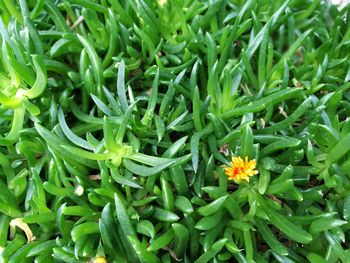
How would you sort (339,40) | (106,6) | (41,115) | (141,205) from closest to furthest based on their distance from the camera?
1. (141,205)
2. (41,115)
3. (106,6)
4. (339,40)

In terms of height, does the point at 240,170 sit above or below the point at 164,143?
below

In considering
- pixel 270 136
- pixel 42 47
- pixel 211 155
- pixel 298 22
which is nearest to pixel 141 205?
pixel 211 155

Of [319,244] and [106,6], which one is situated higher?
[106,6]

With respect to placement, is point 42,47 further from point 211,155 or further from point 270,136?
point 270,136

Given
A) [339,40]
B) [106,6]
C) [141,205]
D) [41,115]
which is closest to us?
[141,205]
